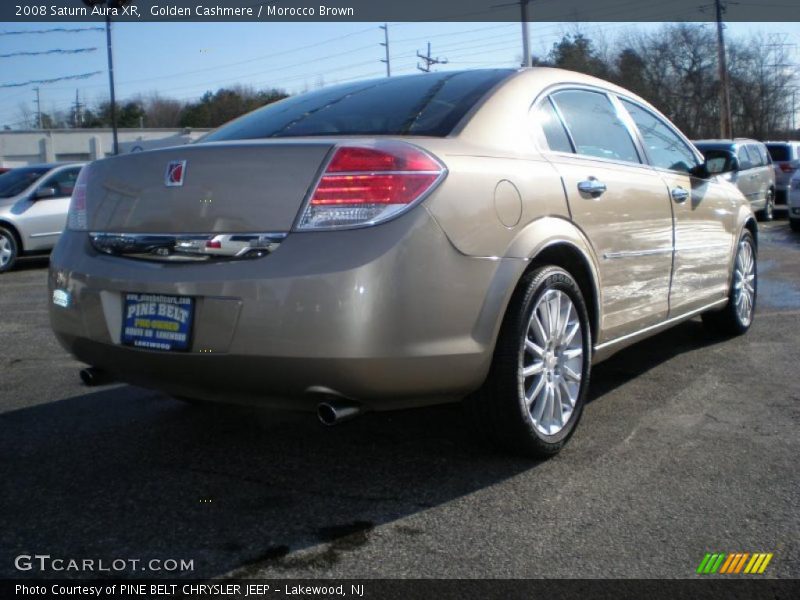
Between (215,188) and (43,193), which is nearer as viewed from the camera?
(215,188)

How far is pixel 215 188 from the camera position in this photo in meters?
2.99

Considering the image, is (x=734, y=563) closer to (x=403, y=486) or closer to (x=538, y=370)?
(x=538, y=370)

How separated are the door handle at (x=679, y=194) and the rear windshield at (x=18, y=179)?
10.2 metres

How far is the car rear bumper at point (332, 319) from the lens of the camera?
2771 millimetres

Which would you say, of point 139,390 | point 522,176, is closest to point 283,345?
point 522,176

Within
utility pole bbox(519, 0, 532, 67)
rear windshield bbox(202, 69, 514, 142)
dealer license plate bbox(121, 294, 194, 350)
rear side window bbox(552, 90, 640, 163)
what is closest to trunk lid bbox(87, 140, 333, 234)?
dealer license plate bbox(121, 294, 194, 350)

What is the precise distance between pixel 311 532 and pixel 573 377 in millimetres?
1379

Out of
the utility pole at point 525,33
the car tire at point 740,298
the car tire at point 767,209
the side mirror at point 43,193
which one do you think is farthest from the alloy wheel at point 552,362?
the utility pole at point 525,33

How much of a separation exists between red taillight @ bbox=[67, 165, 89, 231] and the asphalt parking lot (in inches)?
38.1

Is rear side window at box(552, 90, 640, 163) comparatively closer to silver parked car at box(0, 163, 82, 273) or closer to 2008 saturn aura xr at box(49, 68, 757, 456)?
2008 saturn aura xr at box(49, 68, 757, 456)

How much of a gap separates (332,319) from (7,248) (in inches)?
405

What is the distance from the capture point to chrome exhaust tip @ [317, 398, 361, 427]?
285cm

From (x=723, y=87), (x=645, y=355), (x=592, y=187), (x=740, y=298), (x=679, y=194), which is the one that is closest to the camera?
(x=592, y=187)

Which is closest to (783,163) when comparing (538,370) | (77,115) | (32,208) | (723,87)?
(32,208)
